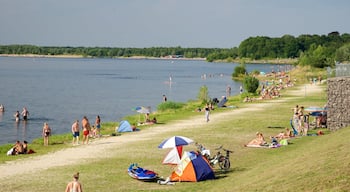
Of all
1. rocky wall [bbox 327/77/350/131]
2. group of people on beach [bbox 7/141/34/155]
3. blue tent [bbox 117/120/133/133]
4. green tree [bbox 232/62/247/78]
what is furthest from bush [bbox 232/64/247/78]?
group of people on beach [bbox 7/141/34/155]

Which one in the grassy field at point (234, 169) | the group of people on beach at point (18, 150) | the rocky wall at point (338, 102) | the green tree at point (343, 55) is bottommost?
the group of people on beach at point (18, 150)

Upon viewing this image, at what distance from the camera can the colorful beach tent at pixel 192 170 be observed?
2100 cm

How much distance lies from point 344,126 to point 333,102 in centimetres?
146

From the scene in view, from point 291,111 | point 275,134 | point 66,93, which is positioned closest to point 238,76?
point 66,93

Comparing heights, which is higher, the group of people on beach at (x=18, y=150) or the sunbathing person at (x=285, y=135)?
the sunbathing person at (x=285, y=135)

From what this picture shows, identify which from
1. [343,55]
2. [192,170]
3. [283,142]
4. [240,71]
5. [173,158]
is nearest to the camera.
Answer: [192,170]

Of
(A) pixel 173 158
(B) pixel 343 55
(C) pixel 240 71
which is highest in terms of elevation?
(B) pixel 343 55

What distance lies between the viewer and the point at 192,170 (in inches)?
827

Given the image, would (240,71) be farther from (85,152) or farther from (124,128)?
(85,152)

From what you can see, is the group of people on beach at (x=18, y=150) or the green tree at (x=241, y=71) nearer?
the group of people on beach at (x=18, y=150)

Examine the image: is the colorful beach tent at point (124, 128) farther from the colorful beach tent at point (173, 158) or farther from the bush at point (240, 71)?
the bush at point (240, 71)

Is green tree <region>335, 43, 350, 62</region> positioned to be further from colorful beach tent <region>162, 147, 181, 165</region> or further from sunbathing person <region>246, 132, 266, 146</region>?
colorful beach tent <region>162, 147, 181, 165</region>

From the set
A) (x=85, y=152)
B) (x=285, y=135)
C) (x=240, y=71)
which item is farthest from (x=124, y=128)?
(x=240, y=71)

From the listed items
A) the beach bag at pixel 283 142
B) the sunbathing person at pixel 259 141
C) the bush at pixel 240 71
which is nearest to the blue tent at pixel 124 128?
the sunbathing person at pixel 259 141
